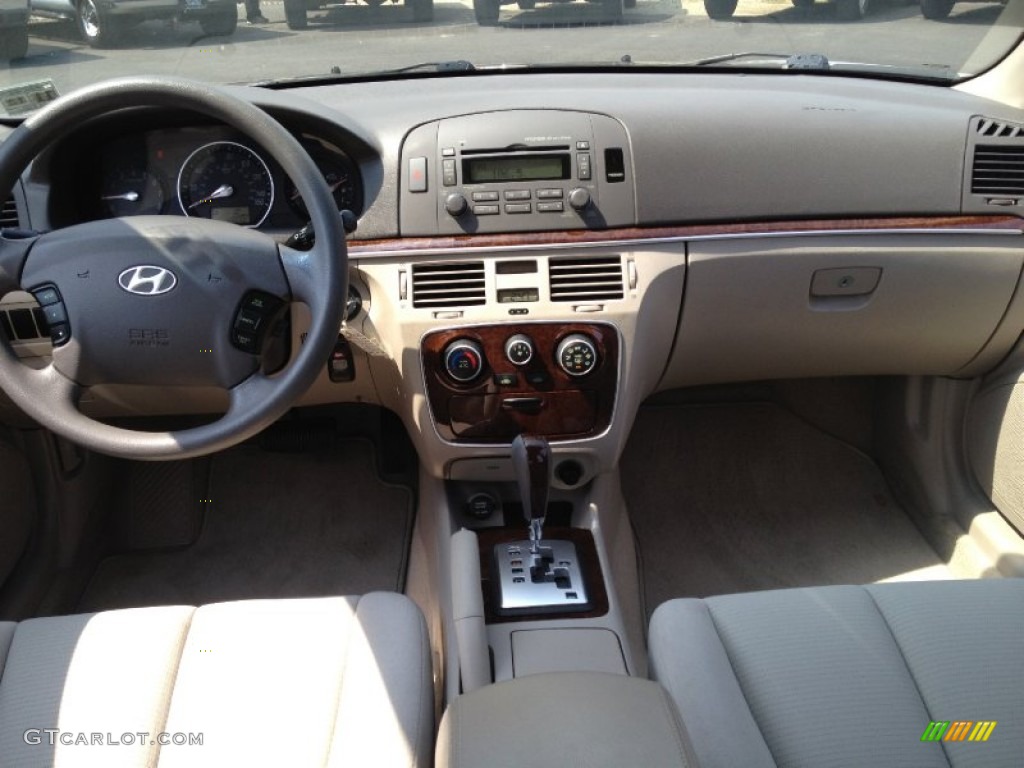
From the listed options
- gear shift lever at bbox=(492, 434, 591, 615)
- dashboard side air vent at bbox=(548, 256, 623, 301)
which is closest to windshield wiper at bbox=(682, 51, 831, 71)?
dashboard side air vent at bbox=(548, 256, 623, 301)

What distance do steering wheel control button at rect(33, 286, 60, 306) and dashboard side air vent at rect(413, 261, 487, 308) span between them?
0.74 m

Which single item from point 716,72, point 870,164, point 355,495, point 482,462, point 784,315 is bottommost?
point 355,495

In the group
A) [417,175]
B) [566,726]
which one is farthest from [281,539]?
[566,726]

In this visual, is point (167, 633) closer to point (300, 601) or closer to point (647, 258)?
point (300, 601)

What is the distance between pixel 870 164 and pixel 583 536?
43.5 inches

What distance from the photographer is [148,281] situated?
162cm

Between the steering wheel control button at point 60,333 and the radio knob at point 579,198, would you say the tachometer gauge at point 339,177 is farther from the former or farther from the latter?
the steering wheel control button at point 60,333

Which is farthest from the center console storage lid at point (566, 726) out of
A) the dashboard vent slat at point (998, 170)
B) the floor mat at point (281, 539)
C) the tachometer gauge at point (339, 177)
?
the dashboard vent slat at point (998, 170)

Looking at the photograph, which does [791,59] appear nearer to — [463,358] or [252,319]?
[463,358]

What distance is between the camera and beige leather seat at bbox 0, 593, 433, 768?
4.65ft

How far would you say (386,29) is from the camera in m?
2.29

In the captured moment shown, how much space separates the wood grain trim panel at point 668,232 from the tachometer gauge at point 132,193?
0.47 metres

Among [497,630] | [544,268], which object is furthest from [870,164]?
[497,630]

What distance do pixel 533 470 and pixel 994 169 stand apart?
4.28 feet
